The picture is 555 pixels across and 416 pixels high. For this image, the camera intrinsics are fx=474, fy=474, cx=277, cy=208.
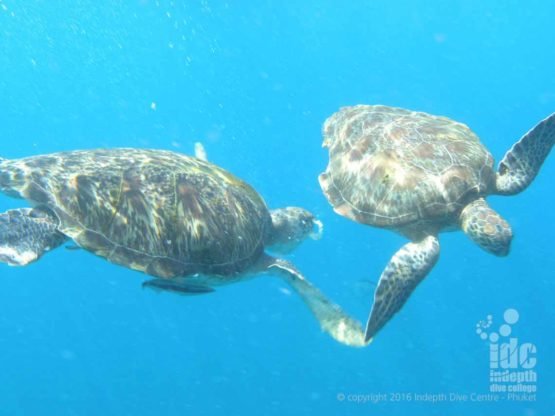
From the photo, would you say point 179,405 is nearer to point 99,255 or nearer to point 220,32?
point 99,255

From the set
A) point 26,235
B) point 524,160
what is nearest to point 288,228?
point 524,160

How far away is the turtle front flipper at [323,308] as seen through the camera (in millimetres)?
6500

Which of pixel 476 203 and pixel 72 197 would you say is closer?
pixel 72 197

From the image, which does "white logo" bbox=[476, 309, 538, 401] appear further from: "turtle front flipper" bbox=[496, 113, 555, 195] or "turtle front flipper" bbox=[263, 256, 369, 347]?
"turtle front flipper" bbox=[263, 256, 369, 347]

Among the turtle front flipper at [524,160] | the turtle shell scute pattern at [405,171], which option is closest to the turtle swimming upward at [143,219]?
the turtle shell scute pattern at [405,171]

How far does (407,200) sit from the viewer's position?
6.54 meters

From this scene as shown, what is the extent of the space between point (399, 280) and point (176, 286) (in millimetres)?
2855

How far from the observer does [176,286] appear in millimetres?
6164

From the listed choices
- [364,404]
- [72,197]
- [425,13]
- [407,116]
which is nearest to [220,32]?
[425,13]

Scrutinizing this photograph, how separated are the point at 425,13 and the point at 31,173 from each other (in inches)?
1690

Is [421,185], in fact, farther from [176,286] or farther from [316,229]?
[176,286]

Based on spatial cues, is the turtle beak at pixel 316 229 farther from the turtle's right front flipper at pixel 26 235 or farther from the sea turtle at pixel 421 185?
the turtle's right front flipper at pixel 26 235

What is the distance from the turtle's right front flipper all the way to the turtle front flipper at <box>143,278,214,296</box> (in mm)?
1231

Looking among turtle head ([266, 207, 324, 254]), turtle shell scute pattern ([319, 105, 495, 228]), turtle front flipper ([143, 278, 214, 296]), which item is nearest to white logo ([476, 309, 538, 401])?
turtle shell scute pattern ([319, 105, 495, 228])
